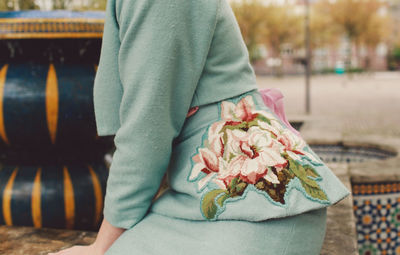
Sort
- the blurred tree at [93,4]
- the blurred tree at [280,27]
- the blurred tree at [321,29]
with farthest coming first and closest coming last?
the blurred tree at [321,29] → the blurred tree at [280,27] → the blurred tree at [93,4]

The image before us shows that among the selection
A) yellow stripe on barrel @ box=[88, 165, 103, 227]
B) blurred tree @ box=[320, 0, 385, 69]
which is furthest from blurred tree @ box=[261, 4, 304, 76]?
yellow stripe on barrel @ box=[88, 165, 103, 227]

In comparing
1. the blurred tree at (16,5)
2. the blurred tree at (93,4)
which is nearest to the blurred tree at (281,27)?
the blurred tree at (93,4)

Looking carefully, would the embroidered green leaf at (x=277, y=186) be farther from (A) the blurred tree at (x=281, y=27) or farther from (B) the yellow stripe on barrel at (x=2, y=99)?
(A) the blurred tree at (x=281, y=27)

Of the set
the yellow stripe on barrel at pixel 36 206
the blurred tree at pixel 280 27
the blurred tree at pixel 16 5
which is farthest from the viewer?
the blurred tree at pixel 280 27

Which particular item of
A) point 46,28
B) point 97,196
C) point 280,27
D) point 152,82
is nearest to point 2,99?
point 46,28

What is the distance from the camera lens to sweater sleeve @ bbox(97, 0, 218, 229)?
112cm

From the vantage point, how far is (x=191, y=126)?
4.04 ft

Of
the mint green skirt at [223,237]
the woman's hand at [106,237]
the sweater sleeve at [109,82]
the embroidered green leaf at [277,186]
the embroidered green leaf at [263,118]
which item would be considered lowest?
the woman's hand at [106,237]

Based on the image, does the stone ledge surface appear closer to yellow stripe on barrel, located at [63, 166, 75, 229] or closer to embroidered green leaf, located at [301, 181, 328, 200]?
yellow stripe on barrel, located at [63, 166, 75, 229]

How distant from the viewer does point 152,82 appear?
3.69ft

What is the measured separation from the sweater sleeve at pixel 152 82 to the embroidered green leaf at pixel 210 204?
0.15 m

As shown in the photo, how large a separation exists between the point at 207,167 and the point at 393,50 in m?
57.5

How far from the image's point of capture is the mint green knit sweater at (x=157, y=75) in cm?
112

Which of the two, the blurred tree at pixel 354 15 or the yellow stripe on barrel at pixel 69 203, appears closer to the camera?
the yellow stripe on barrel at pixel 69 203
